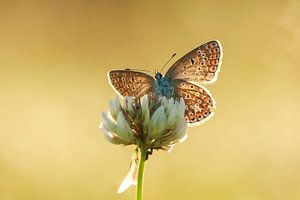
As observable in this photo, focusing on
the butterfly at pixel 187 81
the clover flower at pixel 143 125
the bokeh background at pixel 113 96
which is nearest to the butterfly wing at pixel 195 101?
the butterfly at pixel 187 81

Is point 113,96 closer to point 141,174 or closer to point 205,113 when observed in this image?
point 205,113

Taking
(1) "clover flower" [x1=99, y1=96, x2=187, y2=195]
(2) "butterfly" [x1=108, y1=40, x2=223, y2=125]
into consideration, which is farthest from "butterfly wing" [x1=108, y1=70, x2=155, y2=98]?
(1) "clover flower" [x1=99, y1=96, x2=187, y2=195]

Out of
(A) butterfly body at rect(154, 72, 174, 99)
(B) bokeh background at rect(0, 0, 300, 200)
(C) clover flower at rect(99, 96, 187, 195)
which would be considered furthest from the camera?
(B) bokeh background at rect(0, 0, 300, 200)

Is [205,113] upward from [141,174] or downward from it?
upward

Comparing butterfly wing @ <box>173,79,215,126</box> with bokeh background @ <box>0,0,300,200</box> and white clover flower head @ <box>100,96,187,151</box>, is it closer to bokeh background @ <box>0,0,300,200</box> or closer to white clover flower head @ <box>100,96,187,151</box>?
white clover flower head @ <box>100,96,187,151</box>

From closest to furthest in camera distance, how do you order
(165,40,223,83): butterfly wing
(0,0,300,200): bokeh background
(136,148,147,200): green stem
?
(136,148,147,200): green stem → (165,40,223,83): butterfly wing → (0,0,300,200): bokeh background

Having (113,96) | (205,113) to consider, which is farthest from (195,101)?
(113,96)
